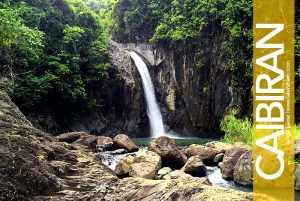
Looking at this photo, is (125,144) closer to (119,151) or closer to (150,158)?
(119,151)

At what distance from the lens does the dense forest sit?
19031 millimetres

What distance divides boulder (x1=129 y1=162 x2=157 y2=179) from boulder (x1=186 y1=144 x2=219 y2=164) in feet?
10.9

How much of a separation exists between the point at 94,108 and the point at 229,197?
21128mm

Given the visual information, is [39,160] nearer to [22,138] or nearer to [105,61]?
[22,138]

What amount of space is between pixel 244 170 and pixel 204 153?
3.44 metres

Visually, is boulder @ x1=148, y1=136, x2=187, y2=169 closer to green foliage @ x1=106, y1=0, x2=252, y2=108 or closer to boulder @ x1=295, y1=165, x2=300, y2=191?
boulder @ x1=295, y1=165, x2=300, y2=191

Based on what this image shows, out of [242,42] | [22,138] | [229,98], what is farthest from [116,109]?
[22,138]

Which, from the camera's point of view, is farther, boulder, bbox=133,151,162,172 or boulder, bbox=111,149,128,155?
boulder, bbox=111,149,128,155

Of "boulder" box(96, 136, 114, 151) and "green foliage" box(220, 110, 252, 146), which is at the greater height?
"green foliage" box(220, 110, 252, 146)

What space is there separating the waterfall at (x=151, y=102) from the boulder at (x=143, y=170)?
15413 mm

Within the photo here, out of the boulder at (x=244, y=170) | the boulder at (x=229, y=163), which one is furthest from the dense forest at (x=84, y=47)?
the boulder at (x=244, y=170)

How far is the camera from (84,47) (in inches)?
937

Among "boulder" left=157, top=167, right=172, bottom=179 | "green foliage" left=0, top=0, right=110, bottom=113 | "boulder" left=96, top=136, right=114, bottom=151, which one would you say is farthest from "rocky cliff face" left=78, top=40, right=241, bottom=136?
"boulder" left=157, top=167, right=172, bottom=179

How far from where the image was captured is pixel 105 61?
964 inches
